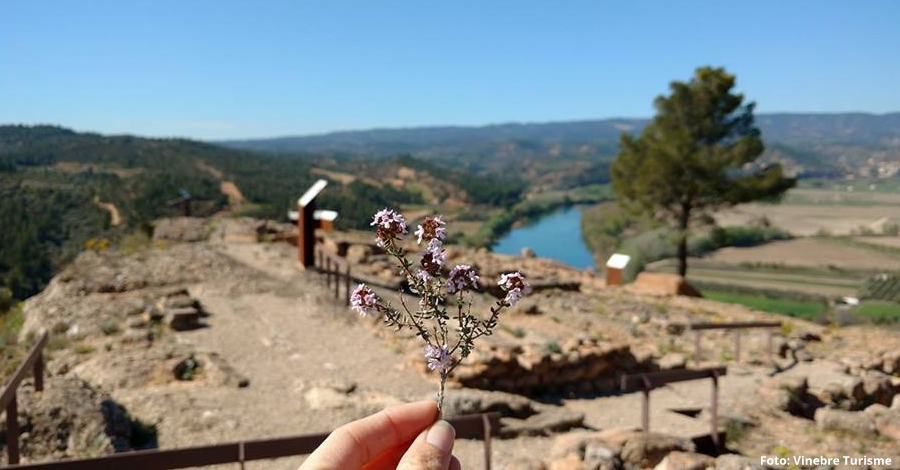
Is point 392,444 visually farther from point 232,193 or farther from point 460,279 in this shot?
point 232,193

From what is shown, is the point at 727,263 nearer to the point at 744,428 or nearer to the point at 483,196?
the point at 483,196

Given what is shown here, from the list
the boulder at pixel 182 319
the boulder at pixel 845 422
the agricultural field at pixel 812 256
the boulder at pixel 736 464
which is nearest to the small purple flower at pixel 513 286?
the boulder at pixel 736 464

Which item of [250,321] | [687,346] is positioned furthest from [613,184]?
[250,321]

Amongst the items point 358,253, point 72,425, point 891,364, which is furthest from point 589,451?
point 358,253

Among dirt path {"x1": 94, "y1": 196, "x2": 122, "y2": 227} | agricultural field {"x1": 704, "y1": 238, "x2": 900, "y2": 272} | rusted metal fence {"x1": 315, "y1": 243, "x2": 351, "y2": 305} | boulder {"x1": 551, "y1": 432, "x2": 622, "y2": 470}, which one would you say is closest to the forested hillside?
dirt path {"x1": 94, "y1": 196, "x2": 122, "y2": 227}

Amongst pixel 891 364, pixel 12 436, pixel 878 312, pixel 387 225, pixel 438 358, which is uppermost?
pixel 387 225

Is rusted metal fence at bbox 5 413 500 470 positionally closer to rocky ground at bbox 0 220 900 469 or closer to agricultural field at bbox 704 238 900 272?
rocky ground at bbox 0 220 900 469
